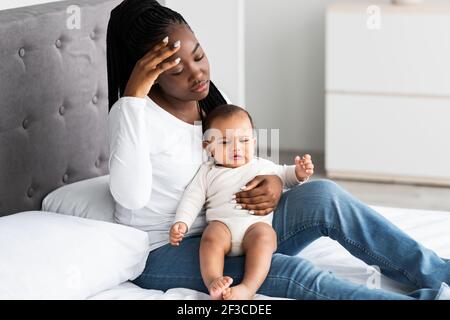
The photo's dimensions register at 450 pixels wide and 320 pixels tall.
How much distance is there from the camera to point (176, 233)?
2.02m

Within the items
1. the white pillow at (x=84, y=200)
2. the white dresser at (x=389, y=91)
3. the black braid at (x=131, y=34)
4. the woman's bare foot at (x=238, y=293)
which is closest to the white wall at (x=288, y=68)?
the white dresser at (x=389, y=91)

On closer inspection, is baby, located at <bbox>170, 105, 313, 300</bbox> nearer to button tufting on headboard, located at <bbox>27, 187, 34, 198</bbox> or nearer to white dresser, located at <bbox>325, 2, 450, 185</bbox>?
button tufting on headboard, located at <bbox>27, 187, 34, 198</bbox>

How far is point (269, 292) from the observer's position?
6.42ft

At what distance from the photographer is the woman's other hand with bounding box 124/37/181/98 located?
80.4 inches

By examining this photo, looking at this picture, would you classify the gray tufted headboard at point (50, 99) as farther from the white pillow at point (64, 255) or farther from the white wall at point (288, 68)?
the white wall at point (288, 68)

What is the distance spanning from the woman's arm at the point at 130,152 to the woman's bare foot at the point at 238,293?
34 centimetres

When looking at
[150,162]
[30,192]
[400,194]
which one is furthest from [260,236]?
[400,194]

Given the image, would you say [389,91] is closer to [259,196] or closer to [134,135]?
[259,196]

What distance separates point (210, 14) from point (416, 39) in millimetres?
939

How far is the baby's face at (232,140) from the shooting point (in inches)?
84.0

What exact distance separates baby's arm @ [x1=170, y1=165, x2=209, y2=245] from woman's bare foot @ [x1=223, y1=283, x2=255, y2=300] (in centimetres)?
22

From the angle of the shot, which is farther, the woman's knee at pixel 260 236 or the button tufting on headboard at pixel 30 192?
the button tufting on headboard at pixel 30 192

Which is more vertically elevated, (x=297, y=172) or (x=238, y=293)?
(x=297, y=172)

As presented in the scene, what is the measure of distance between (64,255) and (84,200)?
13.8 inches
